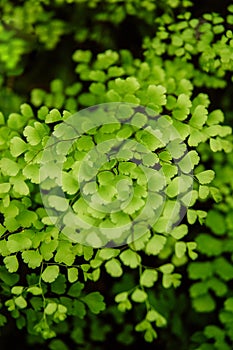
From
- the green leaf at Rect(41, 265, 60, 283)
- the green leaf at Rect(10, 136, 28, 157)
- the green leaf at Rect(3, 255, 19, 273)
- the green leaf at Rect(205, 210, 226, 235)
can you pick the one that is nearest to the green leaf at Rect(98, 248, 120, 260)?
the green leaf at Rect(41, 265, 60, 283)

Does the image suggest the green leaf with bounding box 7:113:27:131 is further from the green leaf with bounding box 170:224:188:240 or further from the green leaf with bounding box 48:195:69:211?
the green leaf with bounding box 170:224:188:240

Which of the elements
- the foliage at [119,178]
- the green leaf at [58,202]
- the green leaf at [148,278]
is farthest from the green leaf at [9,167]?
the green leaf at [148,278]

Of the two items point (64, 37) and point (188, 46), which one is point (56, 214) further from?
point (64, 37)

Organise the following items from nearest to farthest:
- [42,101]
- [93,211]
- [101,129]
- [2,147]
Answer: [93,211], [101,129], [2,147], [42,101]

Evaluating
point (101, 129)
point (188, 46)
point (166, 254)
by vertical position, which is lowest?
point (166, 254)

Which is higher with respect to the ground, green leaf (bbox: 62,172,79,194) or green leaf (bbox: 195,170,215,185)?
green leaf (bbox: 195,170,215,185)

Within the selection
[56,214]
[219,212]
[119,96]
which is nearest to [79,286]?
[56,214]
